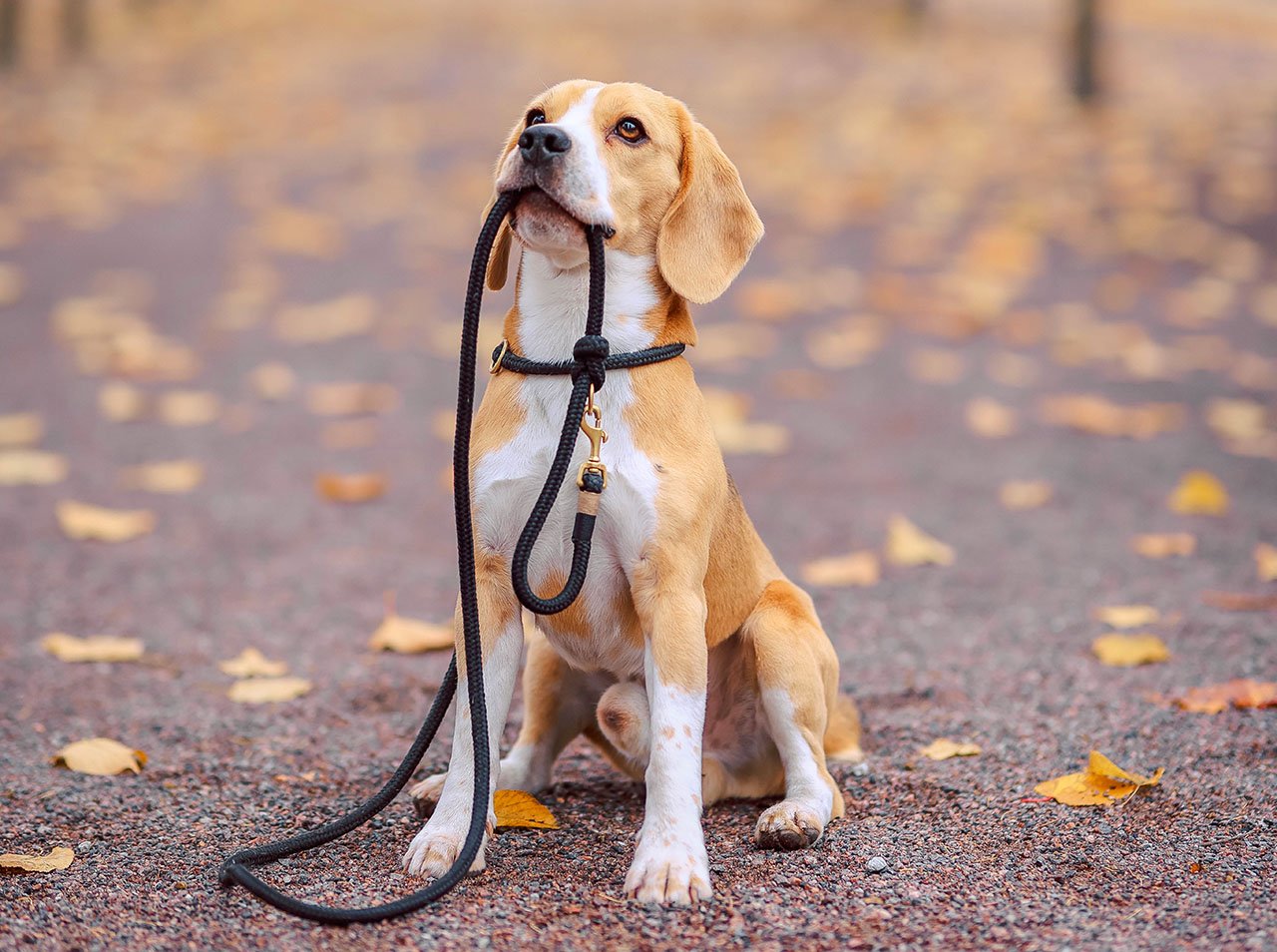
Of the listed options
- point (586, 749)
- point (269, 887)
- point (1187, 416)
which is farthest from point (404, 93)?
point (269, 887)

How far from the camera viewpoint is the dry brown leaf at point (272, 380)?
28.7 feet

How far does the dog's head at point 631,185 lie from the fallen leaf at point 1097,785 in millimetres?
1573

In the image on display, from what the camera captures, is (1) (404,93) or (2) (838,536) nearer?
(2) (838,536)

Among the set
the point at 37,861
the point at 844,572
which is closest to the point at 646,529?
the point at 37,861

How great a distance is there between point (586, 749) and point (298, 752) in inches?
34.1

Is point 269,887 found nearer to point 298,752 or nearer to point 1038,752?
point 298,752

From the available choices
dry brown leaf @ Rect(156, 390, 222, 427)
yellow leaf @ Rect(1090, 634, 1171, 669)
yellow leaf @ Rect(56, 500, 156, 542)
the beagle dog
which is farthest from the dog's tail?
dry brown leaf @ Rect(156, 390, 222, 427)

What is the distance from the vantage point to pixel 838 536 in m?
6.40

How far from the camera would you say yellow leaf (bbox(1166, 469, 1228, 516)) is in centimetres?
661

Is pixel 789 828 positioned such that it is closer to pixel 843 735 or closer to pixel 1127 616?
pixel 843 735

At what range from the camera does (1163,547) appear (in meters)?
6.02

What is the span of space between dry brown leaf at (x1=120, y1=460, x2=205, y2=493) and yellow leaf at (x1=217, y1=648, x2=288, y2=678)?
259 centimetres

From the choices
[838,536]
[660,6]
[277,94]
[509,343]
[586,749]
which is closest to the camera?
[509,343]

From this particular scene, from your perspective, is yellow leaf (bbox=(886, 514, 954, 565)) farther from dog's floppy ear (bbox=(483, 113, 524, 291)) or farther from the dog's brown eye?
the dog's brown eye
